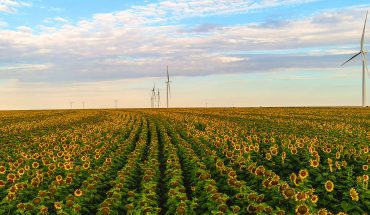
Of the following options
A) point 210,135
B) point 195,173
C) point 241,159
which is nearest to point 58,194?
point 195,173

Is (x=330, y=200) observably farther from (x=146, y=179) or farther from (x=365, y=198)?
(x=146, y=179)

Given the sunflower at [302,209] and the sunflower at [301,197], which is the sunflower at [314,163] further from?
the sunflower at [302,209]

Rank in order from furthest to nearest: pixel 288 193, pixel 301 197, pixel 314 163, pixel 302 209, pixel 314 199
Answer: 1. pixel 314 163
2. pixel 314 199
3. pixel 288 193
4. pixel 301 197
5. pixel 302 209

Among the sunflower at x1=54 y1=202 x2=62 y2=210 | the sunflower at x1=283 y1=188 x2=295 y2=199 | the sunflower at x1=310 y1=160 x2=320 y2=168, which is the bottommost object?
the sunflower at x1=54 y1=202 x2=62 y2=210

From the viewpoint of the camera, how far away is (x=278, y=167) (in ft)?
53.1

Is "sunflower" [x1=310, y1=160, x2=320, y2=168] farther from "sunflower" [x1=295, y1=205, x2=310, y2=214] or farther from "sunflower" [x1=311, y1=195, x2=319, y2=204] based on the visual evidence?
"sunflower" [x1=295, y1=205, x2=310, y2=214]

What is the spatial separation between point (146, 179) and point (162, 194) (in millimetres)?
954

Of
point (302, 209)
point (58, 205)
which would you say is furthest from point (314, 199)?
point (58, 205)

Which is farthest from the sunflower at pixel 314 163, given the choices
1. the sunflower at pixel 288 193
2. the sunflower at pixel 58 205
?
the sunflower at pixel 58 205

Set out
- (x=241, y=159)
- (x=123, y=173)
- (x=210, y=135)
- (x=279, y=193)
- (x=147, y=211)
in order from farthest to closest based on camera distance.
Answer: (x=210, y=135)
(x=241, y=159)
(x=123, y=173)
(x=279, y=193)
(x=147, y=211)

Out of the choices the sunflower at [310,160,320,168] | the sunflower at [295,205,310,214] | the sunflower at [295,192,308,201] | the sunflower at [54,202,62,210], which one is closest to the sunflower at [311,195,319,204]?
the sunflower at [295,192,308,201]

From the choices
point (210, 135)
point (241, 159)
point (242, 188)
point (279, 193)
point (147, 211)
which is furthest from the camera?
point (210, 135)

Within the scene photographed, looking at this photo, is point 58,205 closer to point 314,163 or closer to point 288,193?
point 288,193

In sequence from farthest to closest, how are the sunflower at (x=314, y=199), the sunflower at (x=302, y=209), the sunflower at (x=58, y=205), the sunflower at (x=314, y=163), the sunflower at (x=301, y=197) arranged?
the sunflower at (x=314, y=163)
the sunflower at (x=58, y=205)
the sunflower at (x=314, y=199)
the sunflower at (x=301, y=197)
the sunflower at (x=302, y=209)
